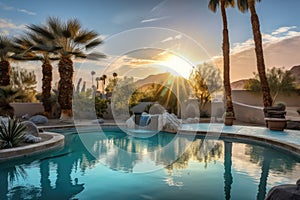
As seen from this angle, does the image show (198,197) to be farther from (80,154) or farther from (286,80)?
(286,80)

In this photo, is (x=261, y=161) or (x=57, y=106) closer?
(x=261, y=161)

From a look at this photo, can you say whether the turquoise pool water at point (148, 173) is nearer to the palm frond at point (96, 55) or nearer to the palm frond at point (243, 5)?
the palm frond at point (96, 55)

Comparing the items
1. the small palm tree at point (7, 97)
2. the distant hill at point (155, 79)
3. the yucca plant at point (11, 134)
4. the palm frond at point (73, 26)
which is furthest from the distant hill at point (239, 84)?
the yucca plant at point (11, 134)

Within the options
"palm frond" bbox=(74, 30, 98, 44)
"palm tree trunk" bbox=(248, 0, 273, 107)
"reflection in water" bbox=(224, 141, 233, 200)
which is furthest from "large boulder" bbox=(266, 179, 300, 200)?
"palm frond" bbox=(74, 30, 98, 44)

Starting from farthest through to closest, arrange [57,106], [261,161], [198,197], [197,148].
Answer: [57,106]
[197,148]
[261,161]
[198,197]

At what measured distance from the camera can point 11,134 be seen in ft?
21.7

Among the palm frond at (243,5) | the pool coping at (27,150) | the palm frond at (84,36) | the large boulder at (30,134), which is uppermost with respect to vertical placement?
the palm frond at (243,5)

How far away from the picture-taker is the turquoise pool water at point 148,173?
3996mm

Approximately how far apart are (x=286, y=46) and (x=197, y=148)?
50.8ft

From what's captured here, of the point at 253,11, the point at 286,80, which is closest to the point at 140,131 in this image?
the point at 253,11

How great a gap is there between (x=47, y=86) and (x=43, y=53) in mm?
2010

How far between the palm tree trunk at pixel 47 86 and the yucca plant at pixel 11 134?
28.3 feet

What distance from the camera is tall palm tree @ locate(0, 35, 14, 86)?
13578mm

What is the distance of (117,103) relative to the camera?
1664 centimetres
